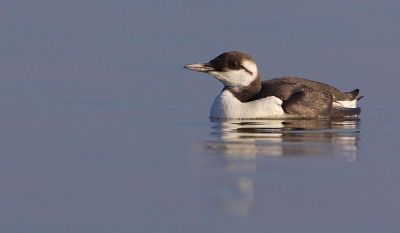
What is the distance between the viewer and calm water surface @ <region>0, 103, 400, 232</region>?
666 cm

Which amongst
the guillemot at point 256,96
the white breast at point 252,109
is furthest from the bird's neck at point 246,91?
the white breast at point 252,109

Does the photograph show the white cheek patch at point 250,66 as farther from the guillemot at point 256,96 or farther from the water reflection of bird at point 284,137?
the water reflection of bird at point 284,137

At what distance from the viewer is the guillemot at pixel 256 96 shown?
1441 centimetres

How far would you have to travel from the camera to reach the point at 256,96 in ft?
48.5

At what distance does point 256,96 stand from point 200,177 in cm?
672

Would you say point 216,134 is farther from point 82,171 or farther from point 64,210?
point 64,210

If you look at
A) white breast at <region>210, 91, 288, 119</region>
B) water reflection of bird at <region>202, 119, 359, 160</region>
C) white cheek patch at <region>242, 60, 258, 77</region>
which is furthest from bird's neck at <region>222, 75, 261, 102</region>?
water reflection of bird at <region>202, 119, 359, 160</region>

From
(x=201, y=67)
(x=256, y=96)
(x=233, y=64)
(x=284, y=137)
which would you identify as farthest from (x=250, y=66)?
(x=284, y=137)

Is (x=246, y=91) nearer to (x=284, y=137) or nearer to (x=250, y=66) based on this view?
(x=250, y=66)

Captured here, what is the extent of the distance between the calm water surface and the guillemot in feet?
3.58

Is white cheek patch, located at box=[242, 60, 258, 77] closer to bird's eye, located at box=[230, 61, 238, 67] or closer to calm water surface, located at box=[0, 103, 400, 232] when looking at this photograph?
bird's eye, located at box=[230, 61, 238, 67]

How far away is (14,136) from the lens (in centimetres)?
1179

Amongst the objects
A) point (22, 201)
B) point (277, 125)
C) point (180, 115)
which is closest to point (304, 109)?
point (277, 125)

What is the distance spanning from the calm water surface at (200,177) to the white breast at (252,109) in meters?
1.04
